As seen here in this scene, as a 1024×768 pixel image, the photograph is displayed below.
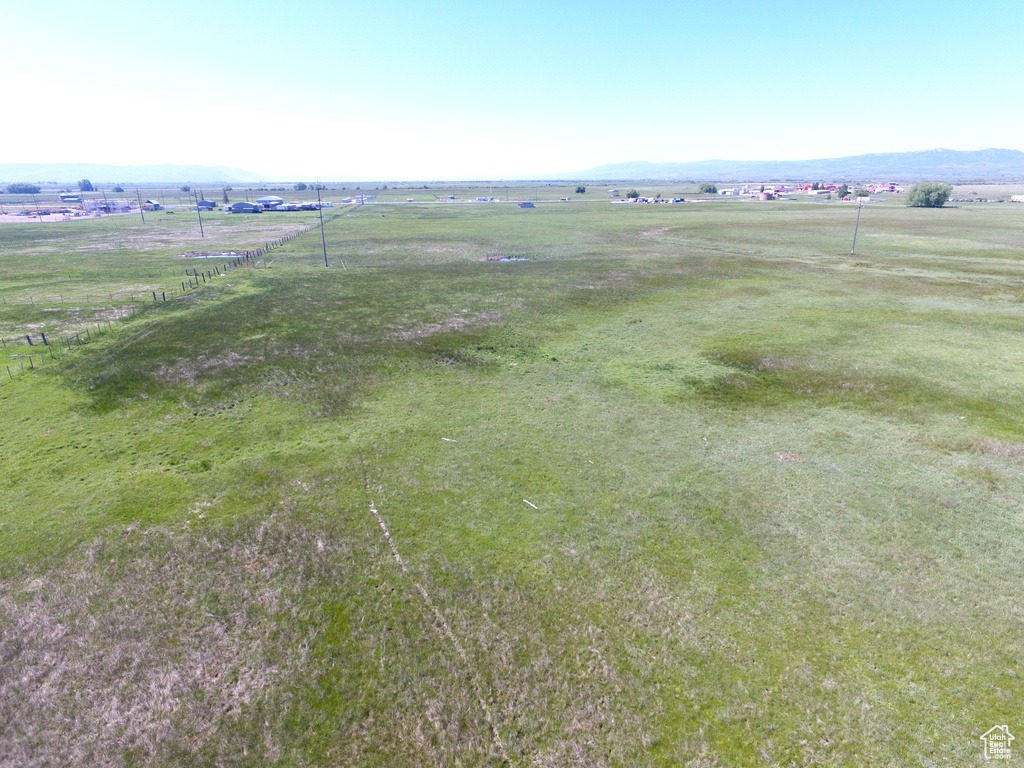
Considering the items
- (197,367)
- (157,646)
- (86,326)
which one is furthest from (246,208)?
(157,646)

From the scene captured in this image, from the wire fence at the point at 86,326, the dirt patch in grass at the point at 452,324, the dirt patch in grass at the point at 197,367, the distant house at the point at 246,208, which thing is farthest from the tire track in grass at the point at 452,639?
the distant house at the point at 246,208

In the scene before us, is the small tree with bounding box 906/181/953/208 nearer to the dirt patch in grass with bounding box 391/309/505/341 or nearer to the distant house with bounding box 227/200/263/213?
the dirt patch in grass with bounding box 391/309/505/341

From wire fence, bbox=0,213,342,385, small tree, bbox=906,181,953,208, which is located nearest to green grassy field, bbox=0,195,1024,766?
wire fence, bbox=0,213,342,385

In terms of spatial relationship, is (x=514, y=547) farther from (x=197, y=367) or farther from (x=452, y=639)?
(x=197, y=367)

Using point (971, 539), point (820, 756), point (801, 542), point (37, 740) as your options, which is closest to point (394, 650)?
point (37, 740)

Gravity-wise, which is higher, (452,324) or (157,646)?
(452,324)

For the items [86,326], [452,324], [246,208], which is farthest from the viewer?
[246,208]

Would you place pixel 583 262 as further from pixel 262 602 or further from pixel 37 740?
pixel 37 740
